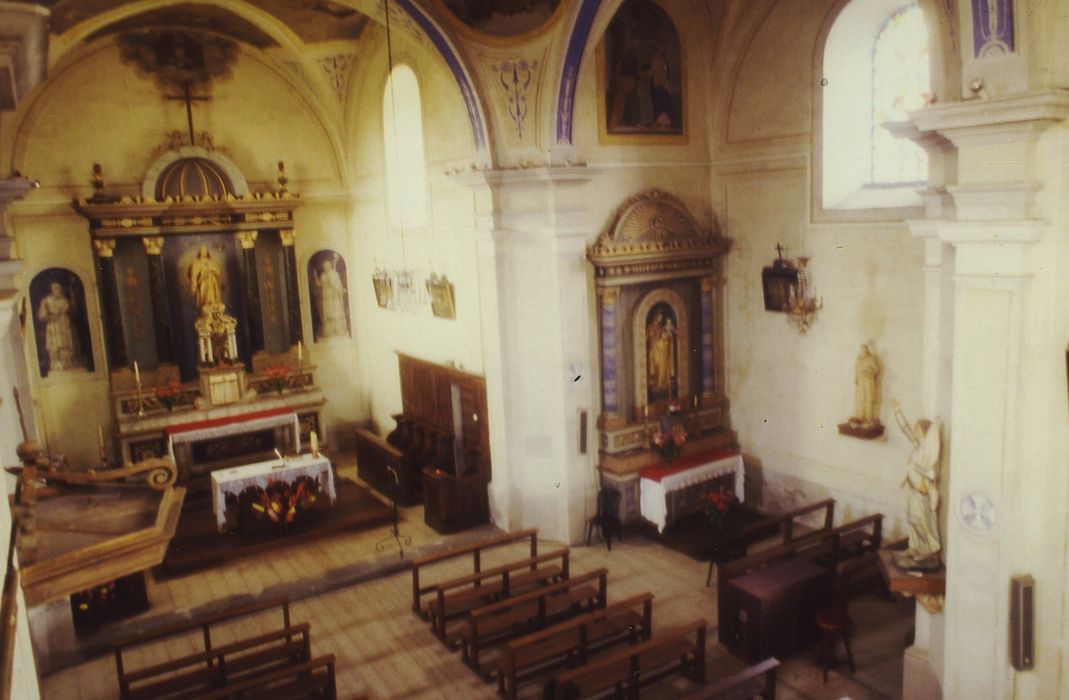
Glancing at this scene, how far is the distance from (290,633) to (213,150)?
8.80 metres

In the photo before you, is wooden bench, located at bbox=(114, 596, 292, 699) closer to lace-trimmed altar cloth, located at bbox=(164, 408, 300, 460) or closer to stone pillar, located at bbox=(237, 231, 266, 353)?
lace-trimmed altar cloth, located at bbox=(164, 408, 300, 460)

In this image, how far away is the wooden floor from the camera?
25.2ft

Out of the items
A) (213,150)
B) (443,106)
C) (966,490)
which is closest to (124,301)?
(213,150)

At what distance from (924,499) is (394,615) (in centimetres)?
555

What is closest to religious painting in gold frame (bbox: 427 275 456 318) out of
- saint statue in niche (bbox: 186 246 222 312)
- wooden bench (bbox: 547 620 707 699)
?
saint statue in niche (bbox: 186 246 222 312)

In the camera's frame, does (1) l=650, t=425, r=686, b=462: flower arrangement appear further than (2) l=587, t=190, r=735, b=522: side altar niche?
Yes

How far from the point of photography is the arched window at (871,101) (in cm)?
924

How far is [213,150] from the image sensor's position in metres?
13.5

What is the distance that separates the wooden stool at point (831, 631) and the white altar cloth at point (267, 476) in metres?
6.95

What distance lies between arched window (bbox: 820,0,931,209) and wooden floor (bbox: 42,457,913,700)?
467cm

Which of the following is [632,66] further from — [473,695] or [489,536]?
[473,695]

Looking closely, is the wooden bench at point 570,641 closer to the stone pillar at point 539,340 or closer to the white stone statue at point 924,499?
the white stone statue at point 924,499

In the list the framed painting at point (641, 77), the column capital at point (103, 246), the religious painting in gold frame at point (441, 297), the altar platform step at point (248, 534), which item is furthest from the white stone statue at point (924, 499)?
the column capital at point (103, 246)

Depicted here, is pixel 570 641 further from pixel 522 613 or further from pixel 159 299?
pixel 159 299
